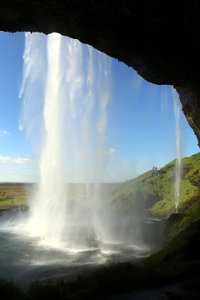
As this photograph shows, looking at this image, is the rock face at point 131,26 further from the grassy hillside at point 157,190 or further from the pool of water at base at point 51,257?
the grassy hillside at point 157,190

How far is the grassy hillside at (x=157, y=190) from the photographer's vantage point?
58812 millimetres

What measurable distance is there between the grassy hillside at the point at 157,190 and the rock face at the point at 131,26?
41.8 m

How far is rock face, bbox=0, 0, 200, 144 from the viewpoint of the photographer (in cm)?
1095

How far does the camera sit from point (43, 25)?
43.4 feet

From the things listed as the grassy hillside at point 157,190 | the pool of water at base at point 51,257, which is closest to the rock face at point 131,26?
the pool of water at base at point 51,257

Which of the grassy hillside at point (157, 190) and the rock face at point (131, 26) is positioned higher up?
the rock face at point (131, 26)

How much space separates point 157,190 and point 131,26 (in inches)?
2316

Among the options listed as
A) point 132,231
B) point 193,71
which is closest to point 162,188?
point 132,231

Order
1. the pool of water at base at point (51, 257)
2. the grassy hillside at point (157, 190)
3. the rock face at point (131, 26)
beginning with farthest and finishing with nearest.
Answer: the grassy hillside at point (157, 190) → the pool of water at base at point (51, 257) → the rock face at point (131, 26)

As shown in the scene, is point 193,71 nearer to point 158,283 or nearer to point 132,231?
point 158,283

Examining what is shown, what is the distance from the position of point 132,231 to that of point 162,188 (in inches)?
1508

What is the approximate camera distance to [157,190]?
68.7m

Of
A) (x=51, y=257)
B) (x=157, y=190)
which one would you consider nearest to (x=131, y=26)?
(x=51, y=257)

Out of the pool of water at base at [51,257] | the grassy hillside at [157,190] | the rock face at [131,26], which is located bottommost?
the pool of water at base at [51,257]
